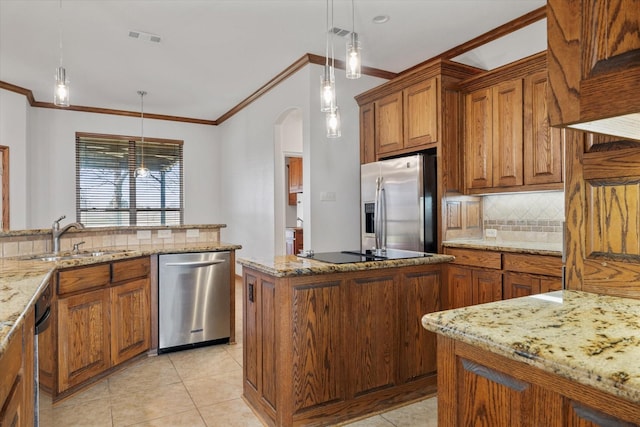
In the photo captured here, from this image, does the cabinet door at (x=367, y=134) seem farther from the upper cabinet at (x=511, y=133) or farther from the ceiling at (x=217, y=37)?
the upper cabinet at (x=511, y=133)

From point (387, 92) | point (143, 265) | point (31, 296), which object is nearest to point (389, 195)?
point (387, 92)

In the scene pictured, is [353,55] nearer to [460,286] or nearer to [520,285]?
[520,285]

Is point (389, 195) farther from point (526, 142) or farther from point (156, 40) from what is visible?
point (156, 40)

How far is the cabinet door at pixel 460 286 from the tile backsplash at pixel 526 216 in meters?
0.65

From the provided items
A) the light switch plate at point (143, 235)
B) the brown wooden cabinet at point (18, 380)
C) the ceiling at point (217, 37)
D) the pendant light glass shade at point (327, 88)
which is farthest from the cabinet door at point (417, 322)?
the light switch plate at point (143, 235)

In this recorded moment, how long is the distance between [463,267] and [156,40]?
12.0 ft

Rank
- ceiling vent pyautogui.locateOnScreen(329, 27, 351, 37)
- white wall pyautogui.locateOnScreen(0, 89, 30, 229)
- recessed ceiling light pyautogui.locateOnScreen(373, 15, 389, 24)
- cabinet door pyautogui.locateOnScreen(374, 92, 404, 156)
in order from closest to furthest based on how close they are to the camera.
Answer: recessed ceiling light pyautogui.locateOnScreen(373, 15, 389, 24) < ceiling vent pyautogui.locateOnScreen(329, 27, 351, 37) < cabinet door pyautogui.locateOnScreen(374, 92, 404, 156) < white wall pyautogui.locateOnScreen(0, 89, 30, 229)

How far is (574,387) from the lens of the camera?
0.74m

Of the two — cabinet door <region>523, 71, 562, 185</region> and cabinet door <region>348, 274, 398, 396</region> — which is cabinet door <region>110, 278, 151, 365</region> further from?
cabinet door <region>523, 71, 562, 185</region>

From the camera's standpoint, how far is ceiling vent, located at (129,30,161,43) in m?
3.91

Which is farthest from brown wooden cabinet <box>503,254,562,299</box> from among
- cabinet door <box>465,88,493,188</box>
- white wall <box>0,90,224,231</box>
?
white wall <box>0,90,224,231</box>

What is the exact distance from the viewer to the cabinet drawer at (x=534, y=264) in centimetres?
277

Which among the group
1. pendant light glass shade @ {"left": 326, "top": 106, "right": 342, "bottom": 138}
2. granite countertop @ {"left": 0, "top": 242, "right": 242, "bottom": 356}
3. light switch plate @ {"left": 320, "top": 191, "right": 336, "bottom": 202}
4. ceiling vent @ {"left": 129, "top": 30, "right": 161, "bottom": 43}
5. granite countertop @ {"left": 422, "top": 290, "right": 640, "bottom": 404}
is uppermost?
ceiling vent @ {"left": 129, "top": 30, "right": 161, "bottom": 43}

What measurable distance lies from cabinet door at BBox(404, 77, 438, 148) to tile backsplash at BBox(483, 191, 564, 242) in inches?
34.4
